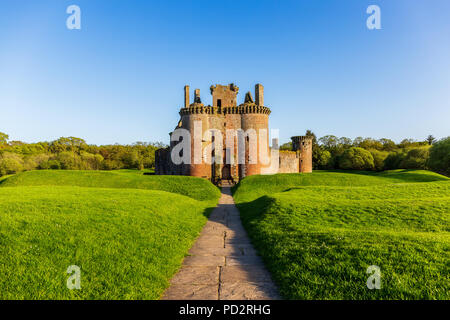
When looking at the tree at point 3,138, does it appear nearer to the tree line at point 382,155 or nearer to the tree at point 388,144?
the tree line at point 382,155

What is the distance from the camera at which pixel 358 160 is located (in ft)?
217

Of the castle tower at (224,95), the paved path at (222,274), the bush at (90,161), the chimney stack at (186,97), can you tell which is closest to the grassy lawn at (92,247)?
the paved path at (222,274)

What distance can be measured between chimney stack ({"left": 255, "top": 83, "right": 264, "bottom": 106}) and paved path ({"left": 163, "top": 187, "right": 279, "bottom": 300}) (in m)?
35.2

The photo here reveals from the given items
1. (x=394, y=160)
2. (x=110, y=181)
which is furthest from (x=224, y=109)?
(x=394, y=160)

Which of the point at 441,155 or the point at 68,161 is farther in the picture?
the point at 68,161

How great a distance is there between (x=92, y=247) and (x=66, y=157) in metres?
Result: 72.8

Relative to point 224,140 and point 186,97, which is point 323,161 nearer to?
point 224,140

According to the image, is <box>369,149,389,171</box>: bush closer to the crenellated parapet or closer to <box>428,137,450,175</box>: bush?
A: <box>428,137,450,175</box>: bush

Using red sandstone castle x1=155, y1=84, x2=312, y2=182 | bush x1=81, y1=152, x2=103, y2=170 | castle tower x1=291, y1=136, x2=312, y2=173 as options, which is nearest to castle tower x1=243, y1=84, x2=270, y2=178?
red sandstone castle x1=155, y1=84, x2=312, y2=182

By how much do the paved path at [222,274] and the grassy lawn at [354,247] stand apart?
0.38 metres

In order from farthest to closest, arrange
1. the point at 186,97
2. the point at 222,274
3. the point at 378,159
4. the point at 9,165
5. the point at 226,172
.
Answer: the point at 378,159
the point at 9,165
the point at 186,97
the point at 226,172
the point at 222,274

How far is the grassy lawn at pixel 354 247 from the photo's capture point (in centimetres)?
491
